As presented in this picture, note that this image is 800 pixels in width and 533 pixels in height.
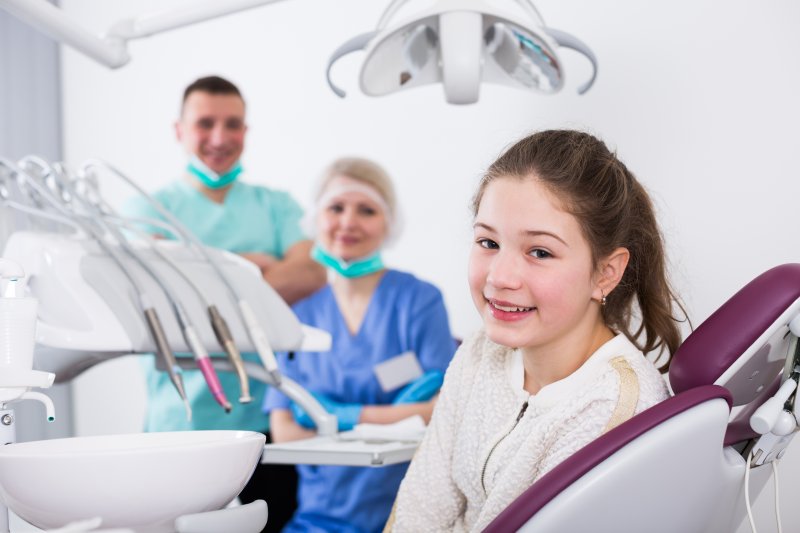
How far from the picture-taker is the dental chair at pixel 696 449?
82 centimetres

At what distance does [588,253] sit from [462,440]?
1.01 ft

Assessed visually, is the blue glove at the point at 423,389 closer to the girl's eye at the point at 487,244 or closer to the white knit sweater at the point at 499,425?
the white knit sweater at the point at 499,425

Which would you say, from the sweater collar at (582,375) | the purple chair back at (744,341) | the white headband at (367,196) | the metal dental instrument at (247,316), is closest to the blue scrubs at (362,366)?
the white headband at (367,196)

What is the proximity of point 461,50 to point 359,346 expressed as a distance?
834 millimetres

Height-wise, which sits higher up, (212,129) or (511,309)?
(212,129)

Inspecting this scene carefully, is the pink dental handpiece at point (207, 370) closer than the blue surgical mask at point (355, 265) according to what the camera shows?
Yes

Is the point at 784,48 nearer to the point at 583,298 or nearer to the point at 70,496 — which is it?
the point at 583,298

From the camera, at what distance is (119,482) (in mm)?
632

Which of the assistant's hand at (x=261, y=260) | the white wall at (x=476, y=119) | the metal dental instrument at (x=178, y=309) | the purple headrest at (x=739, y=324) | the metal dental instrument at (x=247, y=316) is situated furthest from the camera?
the assistant's hand at (x=261, y=260)

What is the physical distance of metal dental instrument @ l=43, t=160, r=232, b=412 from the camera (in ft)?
3.82

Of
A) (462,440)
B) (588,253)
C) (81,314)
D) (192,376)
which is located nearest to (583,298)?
(588,253)

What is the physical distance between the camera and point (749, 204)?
168 centimetres

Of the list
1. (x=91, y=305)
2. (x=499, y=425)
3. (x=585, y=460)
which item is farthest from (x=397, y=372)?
(x=585, y=460)

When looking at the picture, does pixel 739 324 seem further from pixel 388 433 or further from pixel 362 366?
pixel 362 366
